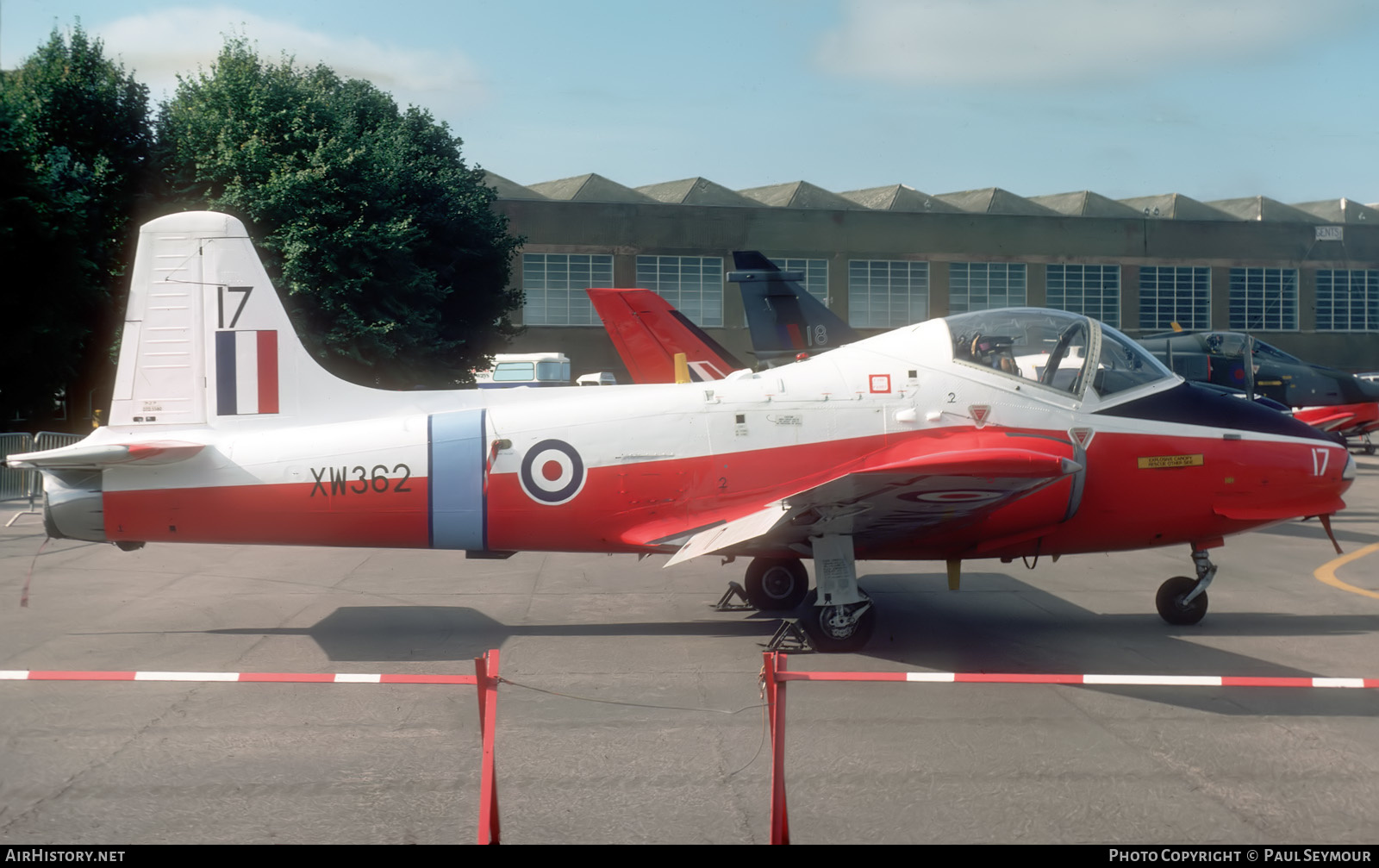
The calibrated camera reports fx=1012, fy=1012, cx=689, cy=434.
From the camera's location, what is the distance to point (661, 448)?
8.86m

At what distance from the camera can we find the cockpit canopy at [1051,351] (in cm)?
884

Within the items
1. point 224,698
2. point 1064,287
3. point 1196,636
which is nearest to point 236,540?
point 224,698

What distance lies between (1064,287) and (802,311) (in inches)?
1557

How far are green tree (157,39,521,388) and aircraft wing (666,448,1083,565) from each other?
2009 centimetres

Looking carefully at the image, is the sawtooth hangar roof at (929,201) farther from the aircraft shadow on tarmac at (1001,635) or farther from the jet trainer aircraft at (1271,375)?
the aircraft shadow on tarmac at (1001,635)

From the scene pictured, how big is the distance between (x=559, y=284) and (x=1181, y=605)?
48.5m

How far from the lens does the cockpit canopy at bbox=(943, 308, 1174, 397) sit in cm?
884

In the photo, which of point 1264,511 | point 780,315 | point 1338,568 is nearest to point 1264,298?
point 780,315

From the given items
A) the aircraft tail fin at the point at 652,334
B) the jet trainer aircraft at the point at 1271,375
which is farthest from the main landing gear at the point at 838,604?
the jet trainer aircraft at the point at 1271,375

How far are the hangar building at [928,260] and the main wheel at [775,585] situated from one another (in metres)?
44.6

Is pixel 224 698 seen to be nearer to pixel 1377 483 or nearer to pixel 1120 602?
pixel 1120 602

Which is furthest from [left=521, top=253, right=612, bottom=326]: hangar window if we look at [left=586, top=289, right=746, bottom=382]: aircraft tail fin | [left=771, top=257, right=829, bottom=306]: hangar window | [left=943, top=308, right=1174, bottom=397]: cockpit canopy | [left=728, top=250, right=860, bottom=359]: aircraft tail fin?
[left=943, top=308, right=1174, bottom=397]: cockpit canopy

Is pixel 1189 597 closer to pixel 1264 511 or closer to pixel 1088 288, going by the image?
pixel 1264 511

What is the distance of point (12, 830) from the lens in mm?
4840
